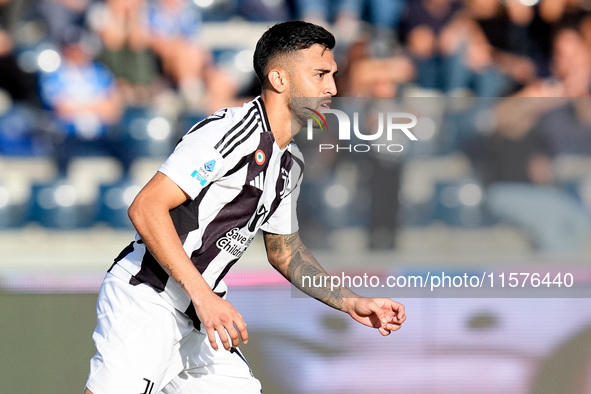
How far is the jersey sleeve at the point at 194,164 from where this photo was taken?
Result: 89.9 inches

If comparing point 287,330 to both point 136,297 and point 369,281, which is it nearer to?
point 369,281

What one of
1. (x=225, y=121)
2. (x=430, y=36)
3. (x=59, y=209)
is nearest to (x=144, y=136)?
(x=59, y=209)

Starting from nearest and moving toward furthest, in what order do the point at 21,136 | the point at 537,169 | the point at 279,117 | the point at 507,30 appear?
1. the point at 279,117
2. the point at 537,169
3. the point at 21,136
4. the point at 507,30

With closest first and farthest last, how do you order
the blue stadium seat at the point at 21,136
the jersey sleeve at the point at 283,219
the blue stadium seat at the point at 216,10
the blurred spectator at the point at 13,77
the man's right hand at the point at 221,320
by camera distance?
the man's right hand at the point at 221,320 < the jersey sleeve at the point at 283,219 < the blue stadium seat at the point at 21,136 < the blurred spectator at the point at 13,77 < the blue stadium seat at the point at 216,10

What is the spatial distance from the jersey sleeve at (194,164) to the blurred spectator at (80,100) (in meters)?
3.13

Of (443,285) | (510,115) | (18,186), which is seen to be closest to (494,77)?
(510,115)

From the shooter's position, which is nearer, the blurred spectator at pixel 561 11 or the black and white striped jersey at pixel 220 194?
the black and white striped jersey at pixel 220 194

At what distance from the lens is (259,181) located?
2.50 metres

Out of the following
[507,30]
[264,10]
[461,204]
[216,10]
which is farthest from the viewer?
[216,10]

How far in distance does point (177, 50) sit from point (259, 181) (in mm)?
3512

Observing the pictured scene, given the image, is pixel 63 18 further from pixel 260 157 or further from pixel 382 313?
pixel 382 313

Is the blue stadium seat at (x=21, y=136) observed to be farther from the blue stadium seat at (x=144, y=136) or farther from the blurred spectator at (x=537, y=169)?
the blurred spectator at (x=537, y=169)

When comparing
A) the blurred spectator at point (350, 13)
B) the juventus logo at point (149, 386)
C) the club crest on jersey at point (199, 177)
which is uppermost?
the blurred spectator at point (350, 13)

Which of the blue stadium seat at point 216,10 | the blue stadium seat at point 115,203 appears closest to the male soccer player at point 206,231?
the blue stadium seat at point 115,203
